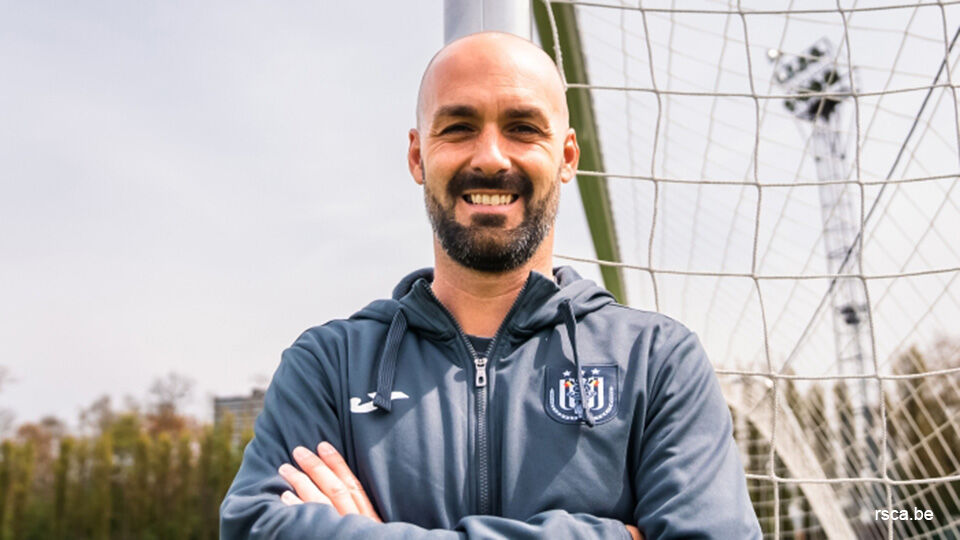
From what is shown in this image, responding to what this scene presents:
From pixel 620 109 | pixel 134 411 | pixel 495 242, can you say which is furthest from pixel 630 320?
pixel 134 411

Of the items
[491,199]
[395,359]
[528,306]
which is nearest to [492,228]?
[491,199]

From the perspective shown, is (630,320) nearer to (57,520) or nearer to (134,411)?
(57,520)

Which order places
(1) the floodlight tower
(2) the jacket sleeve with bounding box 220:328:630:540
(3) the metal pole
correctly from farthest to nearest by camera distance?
(1) the floodlight tower, (3) the metal pole, (2) the jacket sleeve with bounding box 220:328:630:540

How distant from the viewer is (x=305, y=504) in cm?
107

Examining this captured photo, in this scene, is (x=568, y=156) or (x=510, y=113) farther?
(x=568, y=156)

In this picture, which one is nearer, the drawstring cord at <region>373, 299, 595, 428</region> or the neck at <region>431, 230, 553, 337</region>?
the drawstring cord at <region>373, 299, 595, 428</region>

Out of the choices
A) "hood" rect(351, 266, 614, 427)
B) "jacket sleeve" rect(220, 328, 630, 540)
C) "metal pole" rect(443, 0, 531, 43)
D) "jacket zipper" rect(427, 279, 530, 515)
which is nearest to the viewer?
"jacket sleeve" rect(220, 328, 630, 540)

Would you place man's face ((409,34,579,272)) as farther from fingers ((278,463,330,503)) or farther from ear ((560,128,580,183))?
fingers ((278,463,330,503))

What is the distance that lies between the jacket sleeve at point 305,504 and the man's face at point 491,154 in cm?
30

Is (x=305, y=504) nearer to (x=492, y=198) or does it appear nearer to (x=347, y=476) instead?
(x=347, y=476)

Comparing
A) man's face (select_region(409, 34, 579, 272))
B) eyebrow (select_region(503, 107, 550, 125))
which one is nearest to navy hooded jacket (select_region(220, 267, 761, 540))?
man's face (select_region(409, 34, 579, 272))

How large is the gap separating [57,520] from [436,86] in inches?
1015

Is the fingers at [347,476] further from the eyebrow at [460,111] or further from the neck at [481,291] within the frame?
the eyebrow at [460,111]

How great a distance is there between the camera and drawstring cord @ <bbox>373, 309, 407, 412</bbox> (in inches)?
47.1
